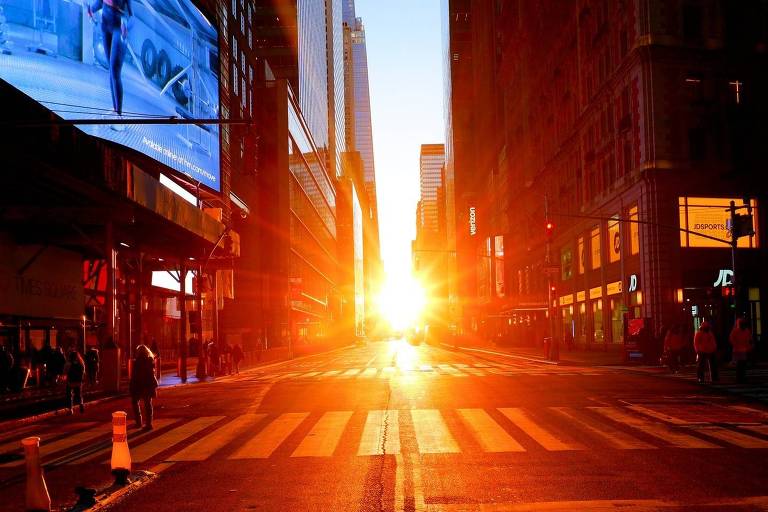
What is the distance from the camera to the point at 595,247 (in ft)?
180

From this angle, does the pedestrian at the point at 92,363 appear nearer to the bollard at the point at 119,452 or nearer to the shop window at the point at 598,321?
the bollard at the point at 119,452

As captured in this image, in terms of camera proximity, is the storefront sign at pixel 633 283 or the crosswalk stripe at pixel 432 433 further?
the storefront sign at pixel 633 283

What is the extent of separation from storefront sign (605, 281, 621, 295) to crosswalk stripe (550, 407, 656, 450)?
111ft

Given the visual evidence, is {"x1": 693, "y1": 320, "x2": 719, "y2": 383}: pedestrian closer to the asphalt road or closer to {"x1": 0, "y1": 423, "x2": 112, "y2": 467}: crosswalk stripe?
the asphalt road

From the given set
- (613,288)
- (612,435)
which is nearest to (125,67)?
(612,435)

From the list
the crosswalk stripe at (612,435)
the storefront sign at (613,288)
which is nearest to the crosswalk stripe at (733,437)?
the crosswalk stripe at (612,435)

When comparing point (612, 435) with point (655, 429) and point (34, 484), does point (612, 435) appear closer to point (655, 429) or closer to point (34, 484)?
point (655, 429)

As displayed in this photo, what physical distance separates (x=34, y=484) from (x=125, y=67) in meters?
29.8

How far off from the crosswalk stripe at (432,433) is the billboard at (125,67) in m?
11.9

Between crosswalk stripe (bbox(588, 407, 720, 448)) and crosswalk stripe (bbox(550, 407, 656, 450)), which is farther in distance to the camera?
crosswalk stripe (bbox(588, 407, 720, 448))

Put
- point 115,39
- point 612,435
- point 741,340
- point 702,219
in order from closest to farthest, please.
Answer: point 612,435 < point 741,340 < point 115,39 < point 702,219

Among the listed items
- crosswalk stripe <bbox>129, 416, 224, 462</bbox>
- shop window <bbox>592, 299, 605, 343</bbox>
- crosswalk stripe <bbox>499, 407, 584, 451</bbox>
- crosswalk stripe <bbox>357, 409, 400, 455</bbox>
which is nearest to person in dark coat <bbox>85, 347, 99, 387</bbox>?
crosswalk stripe <bbox>129, 416, 224, 462</bbox>

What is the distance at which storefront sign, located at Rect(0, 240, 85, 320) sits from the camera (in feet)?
90.8

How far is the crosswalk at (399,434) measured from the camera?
40.6ft
